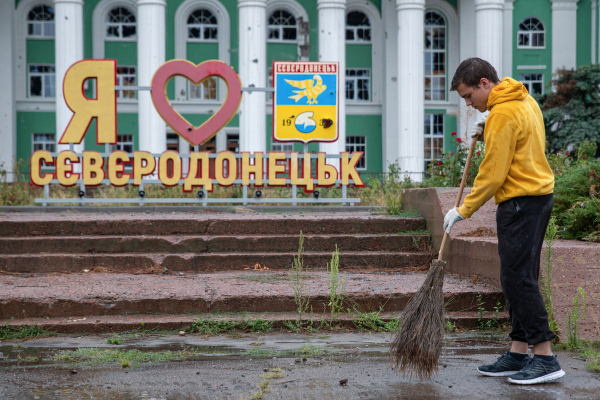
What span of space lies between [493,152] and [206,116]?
2803 cm

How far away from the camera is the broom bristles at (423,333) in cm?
380

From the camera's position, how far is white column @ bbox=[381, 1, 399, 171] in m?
31.4

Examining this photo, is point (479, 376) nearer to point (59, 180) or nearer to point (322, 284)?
point (322, 284)

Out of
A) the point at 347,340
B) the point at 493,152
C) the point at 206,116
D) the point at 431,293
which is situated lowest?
the point at 347,340

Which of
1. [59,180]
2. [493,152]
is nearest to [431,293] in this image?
[493,152]

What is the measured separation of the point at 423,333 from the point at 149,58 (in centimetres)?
2449

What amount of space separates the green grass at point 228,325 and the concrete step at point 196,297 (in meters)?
0.33

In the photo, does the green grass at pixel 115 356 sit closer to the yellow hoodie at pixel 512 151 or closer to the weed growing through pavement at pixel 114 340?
the weed growing through pavement at pixel 114 340

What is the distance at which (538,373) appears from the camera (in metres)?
3.80

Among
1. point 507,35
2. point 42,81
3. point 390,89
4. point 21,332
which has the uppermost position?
point 507,35

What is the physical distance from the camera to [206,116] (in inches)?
1222

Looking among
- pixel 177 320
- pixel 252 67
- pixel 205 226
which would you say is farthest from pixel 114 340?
pixel 252 67

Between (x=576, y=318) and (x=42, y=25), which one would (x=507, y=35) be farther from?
(x=576, y=318)

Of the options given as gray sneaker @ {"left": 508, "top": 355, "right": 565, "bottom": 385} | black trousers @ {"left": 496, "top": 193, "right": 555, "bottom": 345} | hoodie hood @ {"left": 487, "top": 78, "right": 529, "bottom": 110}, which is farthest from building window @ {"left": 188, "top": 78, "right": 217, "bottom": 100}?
gray sneaker @ {"left": 508, "top": 355, "right": 565, "bottom": 385}
